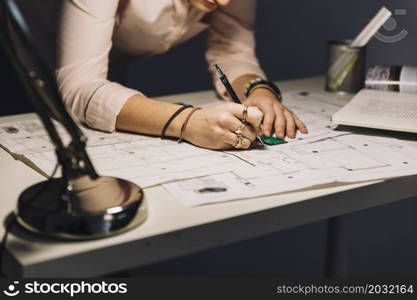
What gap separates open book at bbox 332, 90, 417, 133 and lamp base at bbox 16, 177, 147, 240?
1.85 feet

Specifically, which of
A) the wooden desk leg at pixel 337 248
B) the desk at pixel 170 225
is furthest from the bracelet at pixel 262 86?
the desk at pixel 170 225

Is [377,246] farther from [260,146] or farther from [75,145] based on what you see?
[75,145]

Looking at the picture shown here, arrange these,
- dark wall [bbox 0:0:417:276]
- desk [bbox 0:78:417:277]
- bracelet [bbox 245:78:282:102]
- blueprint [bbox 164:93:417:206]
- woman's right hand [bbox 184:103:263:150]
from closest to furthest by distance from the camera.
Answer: desk [bbox 0:78:417:277] < blueprint [bbox 164:93:417:206] < woman's right hand [bbox 184:103:263:150] < bracelet [bbox 245:78:282:102] < dark wall [bbox 0:0:417:276]

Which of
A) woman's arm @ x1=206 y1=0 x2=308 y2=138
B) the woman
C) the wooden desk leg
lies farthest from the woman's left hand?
the wooden desk leg

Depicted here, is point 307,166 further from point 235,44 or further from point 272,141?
point 235,44

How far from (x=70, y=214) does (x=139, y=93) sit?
54 cm

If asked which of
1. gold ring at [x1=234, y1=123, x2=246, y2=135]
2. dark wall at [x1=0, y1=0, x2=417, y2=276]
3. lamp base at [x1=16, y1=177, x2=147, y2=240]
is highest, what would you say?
lamp base at [x1=16, y1=177, x2=147, y2=240]

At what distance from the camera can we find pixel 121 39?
60.1 inches

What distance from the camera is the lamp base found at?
2.49ft

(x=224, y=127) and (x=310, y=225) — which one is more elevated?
(x=224, y=127)

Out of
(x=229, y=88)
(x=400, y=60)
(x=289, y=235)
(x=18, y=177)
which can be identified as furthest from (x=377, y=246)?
(x=18, y=177)

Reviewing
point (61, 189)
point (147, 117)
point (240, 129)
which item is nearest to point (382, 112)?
point (240, 129)

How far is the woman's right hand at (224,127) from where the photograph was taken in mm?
1098

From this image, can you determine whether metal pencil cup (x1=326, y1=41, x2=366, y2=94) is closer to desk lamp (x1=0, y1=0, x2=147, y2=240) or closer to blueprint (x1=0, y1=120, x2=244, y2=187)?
blueprint (x1=0, y1=120, x2=244, y2=187)
